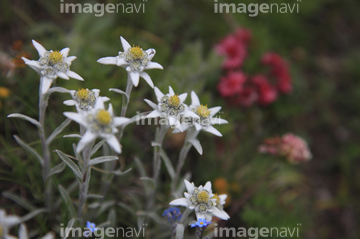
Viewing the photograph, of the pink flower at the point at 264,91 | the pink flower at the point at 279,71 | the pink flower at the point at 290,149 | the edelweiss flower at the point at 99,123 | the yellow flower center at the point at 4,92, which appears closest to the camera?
the edelweiss flower at the point at 99,123

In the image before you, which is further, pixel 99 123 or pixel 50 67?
pixel 50 67

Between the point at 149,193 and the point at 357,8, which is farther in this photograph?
the point at 357,8

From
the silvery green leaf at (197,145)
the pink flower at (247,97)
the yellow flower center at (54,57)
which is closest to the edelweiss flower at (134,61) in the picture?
the yellow flower center at (54,57)

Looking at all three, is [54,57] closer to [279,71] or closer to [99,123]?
[99,123]

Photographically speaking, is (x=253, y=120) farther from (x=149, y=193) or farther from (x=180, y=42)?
(x=149, y=193)

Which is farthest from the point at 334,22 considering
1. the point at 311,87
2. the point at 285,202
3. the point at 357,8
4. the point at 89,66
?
the point at 89,66

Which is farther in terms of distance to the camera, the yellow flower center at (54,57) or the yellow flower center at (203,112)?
the yellow flower center at (203,112)

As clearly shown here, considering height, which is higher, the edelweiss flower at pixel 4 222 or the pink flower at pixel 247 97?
the pink flower at pixel 247 97

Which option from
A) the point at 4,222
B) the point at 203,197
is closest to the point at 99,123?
the point at 4,222

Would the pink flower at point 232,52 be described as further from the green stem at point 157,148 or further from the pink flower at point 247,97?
the green stem at point 157,148
